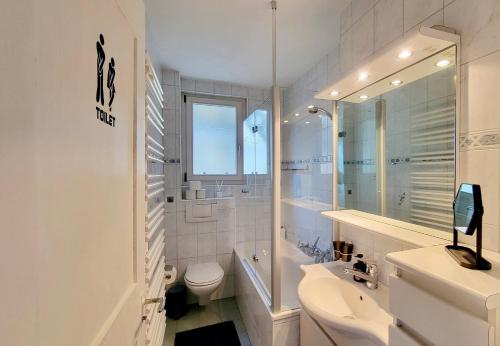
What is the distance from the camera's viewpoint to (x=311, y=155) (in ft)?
7.26

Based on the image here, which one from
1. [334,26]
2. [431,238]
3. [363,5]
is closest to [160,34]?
[334,26]

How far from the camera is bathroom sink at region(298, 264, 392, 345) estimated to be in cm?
96

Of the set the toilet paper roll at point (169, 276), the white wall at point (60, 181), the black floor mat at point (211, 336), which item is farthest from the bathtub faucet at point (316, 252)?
the white wall at point (60, 181)

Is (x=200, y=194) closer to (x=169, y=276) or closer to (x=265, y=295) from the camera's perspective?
(x=169, y=276)

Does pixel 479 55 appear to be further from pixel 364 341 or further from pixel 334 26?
pixel 364 341

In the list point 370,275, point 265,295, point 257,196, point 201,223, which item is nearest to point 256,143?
point 257,196

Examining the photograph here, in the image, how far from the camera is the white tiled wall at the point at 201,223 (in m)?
2.53

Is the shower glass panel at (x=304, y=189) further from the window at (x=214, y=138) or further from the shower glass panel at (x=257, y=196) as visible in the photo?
the window at (x=214, y=138)

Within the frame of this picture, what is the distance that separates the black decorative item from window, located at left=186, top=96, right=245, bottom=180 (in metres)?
2.42

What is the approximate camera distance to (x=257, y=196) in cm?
240

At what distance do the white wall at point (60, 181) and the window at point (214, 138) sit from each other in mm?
2171

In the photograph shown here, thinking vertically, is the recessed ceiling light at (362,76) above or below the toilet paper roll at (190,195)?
above

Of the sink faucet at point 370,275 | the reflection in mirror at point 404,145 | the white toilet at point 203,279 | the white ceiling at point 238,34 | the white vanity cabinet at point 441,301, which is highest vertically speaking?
the white ceiling at point 238,34

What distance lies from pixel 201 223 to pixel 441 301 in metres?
2.33
